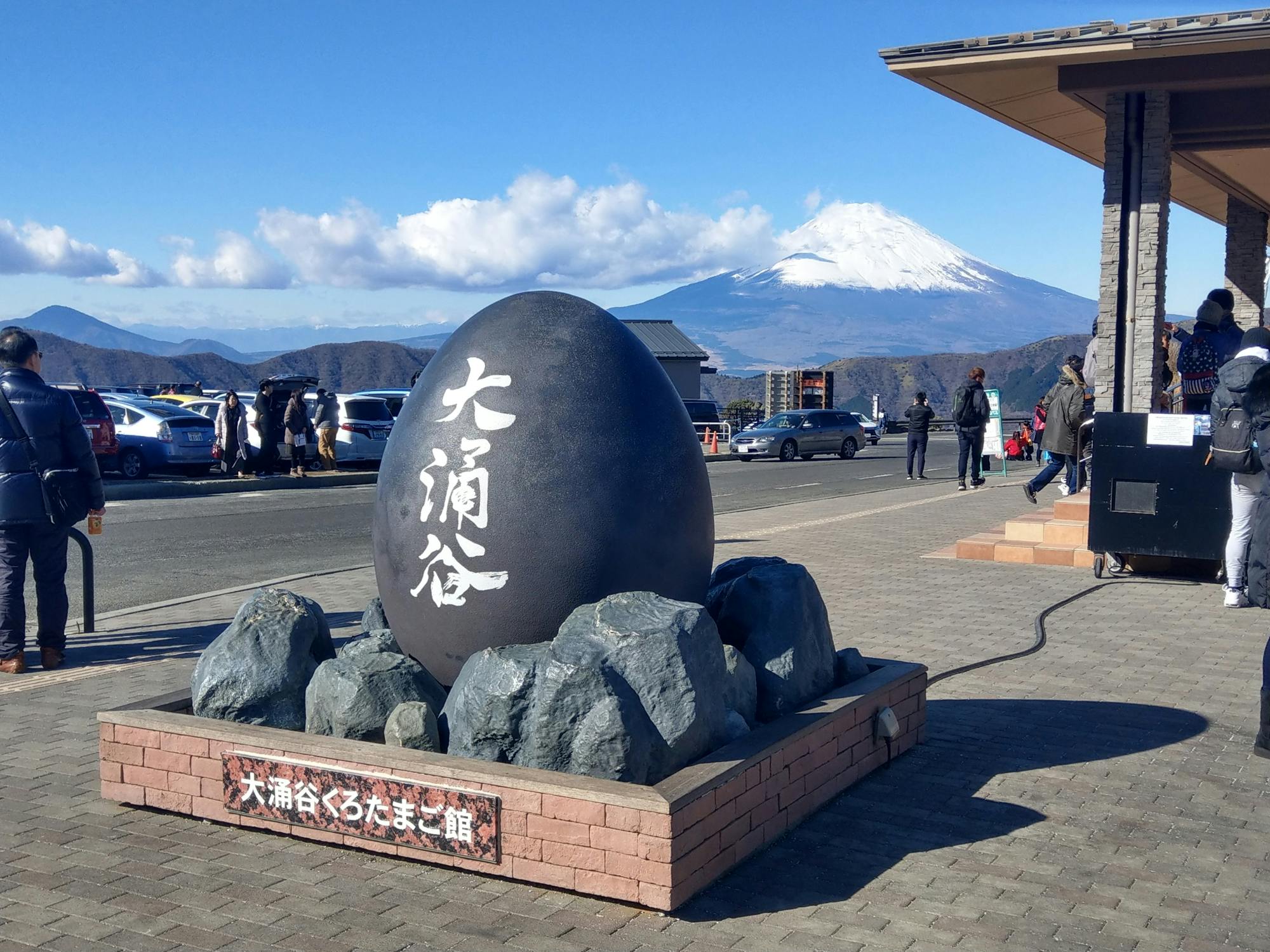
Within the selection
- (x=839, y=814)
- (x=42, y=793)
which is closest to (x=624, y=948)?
(x=839, y=814)

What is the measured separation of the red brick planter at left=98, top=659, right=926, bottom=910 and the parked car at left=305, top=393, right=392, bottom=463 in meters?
22.7

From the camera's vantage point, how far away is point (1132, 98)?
604 inches

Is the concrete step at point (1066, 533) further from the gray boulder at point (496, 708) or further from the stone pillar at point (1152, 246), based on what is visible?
the gray boulder at point (496, 708)

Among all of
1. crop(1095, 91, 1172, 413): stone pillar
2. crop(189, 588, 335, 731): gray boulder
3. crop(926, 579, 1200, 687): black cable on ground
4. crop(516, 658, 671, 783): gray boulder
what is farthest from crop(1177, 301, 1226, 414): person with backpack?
crop(189, 588, 335, 731): gray boulder

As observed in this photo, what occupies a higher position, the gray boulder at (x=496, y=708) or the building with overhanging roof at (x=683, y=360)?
the building with overhanging roof at (x=683, y=360)

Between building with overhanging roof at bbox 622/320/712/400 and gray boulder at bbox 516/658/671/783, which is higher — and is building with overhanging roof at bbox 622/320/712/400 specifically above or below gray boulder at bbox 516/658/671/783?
above

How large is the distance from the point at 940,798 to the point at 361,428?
2408 cm

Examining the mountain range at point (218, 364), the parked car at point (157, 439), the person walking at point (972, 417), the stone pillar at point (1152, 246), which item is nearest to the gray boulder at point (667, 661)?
the stone pillar at point (1152, 246)

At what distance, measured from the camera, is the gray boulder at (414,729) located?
4.71 metres

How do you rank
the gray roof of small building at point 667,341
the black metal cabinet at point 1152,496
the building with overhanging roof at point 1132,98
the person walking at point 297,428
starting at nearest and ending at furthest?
the black metal cabinet at point 1152,496, the building with overhanging roof at point 1132,98, the person walking at point 297,428, the gray roof of small building at point 667,341

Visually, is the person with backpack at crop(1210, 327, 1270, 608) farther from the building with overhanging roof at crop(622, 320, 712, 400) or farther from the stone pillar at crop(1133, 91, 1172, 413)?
the building with overhanging roof at crop(622, 320, 712, 400)

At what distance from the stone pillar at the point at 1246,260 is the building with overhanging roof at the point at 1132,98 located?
6.92 m

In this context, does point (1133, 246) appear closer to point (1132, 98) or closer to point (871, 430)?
point (1132, 98)

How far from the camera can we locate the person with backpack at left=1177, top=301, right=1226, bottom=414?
1236cm
